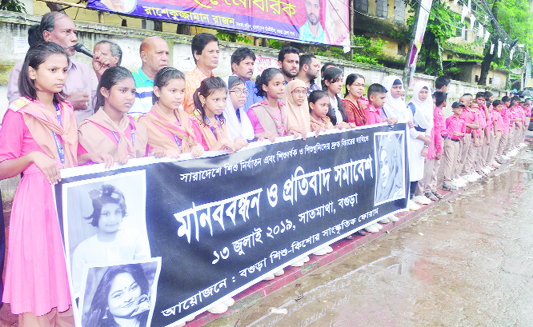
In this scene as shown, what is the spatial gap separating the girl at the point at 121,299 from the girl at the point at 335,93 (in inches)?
121

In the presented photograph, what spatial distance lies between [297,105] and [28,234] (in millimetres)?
2760

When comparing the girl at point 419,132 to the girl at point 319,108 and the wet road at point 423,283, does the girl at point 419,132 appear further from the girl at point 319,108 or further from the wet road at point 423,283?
the girl at point 319,108

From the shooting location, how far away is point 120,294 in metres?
2.45

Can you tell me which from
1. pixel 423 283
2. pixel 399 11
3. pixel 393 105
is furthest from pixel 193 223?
pixel 399 11

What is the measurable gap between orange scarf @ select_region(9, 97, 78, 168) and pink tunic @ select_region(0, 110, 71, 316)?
0.04 meters

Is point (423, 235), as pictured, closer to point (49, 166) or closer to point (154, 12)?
point (49, 166)

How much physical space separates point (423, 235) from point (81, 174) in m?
4.35

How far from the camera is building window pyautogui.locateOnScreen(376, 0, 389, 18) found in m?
24.8

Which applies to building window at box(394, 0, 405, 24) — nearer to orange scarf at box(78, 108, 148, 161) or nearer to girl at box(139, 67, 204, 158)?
girl at box(139, 67, 204, 158)

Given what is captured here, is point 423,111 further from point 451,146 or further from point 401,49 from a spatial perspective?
point 401,49

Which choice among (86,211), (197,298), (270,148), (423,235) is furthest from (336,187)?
(86,211)

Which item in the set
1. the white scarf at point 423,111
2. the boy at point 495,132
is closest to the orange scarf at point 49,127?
the white scarf at point 423,111

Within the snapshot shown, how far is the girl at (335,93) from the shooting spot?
493 cm

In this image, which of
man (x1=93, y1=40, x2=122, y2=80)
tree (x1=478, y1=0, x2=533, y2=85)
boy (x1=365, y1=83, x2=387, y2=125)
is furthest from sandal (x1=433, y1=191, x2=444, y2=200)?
tree (x1=478, y1=0, x2=533, y2=85)
